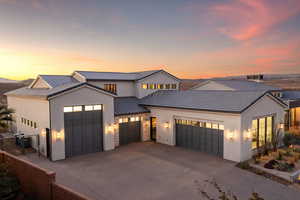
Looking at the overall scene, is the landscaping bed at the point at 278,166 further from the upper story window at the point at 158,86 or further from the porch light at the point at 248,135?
the upper story window at the point at 158,86

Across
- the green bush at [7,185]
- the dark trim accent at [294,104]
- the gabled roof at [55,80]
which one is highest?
the gabled roof at [55,80]

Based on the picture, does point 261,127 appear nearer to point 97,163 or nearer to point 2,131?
point 97,163

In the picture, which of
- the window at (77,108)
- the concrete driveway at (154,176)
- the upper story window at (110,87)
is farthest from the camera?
the upper story window at (110,87)

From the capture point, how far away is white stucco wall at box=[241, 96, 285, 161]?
13758 millimetres

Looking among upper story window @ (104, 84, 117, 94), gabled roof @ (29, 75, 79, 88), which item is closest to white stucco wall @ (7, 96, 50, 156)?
gabled roof @ (29, 75, 79, 88)

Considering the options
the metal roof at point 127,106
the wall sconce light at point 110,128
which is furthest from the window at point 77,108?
the metal roof at point 127,106

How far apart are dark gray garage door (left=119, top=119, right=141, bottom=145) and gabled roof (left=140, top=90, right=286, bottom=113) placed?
2453 mm

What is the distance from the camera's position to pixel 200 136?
16016 millimetres

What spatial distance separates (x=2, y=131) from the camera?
23.6 metres

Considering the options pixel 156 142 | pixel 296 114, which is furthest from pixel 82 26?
pixel 296 114

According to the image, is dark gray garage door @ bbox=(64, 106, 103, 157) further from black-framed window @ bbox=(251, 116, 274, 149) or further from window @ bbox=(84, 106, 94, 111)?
black-framed window @ bbox=(251, 116, 274, 149)

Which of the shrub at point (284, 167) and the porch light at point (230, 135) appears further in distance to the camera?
the porch light at point (230, 135)

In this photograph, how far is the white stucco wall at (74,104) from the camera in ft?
45.1

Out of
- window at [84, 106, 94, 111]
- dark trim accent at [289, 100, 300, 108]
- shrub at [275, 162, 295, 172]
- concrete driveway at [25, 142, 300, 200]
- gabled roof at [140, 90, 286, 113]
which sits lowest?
concrete driveway at [25, 142, 300, 200]
